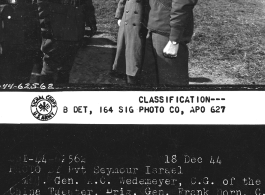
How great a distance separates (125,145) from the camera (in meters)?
2.98

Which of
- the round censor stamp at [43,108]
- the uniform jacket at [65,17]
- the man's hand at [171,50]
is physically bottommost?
the round censor stamp at [43,108]

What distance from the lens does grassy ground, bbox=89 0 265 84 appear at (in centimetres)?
314

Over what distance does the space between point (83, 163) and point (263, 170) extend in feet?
4.70

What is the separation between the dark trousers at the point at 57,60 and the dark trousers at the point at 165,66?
65 cm

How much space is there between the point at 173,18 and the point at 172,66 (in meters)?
0.40

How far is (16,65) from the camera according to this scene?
127 inches

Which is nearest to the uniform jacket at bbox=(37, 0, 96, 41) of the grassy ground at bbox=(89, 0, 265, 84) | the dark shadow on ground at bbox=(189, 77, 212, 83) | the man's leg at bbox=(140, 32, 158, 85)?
the grassy ground at bbox=(89, 0, 265, 84)

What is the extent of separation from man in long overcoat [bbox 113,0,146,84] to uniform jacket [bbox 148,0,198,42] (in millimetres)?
108

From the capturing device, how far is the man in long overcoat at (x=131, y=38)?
10.7ft

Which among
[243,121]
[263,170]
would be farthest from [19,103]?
[263,170]
